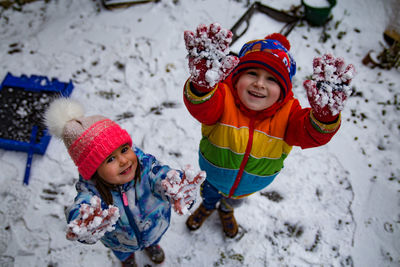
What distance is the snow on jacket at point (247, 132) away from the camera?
1269 millimetres

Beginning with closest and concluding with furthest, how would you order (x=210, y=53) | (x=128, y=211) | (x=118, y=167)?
A: 1. (x=210, y=53)
2. (x=118, y=167)
3. (x=128, y=211)

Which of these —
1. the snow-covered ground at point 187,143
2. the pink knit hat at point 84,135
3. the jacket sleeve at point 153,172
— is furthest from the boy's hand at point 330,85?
the snow-covered ground at point 187,143

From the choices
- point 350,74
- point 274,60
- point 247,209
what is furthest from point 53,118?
point 247,209

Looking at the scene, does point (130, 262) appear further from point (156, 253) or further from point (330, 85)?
point (330, 85)

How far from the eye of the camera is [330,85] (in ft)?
3.72

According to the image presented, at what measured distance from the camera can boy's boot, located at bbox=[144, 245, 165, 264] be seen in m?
2.02

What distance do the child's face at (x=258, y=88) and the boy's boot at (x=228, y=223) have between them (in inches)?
44.0

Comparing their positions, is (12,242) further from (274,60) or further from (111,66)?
(274,60)

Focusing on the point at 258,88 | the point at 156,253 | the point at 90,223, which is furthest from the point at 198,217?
the point at 258,88

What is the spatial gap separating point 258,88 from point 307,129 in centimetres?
30

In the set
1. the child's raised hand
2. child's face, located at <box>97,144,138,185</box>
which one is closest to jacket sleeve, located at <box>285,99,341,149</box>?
child's face, located at <box>97,144,138,185</box>

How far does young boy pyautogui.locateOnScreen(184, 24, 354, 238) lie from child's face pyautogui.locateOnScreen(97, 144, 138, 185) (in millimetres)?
403

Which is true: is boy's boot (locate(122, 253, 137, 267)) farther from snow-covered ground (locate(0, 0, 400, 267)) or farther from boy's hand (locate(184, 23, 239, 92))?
boy's hand (locate(184, 23, 239, 92))

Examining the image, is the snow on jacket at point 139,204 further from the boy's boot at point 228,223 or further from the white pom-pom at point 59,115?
the boy's boot at point 228,223
